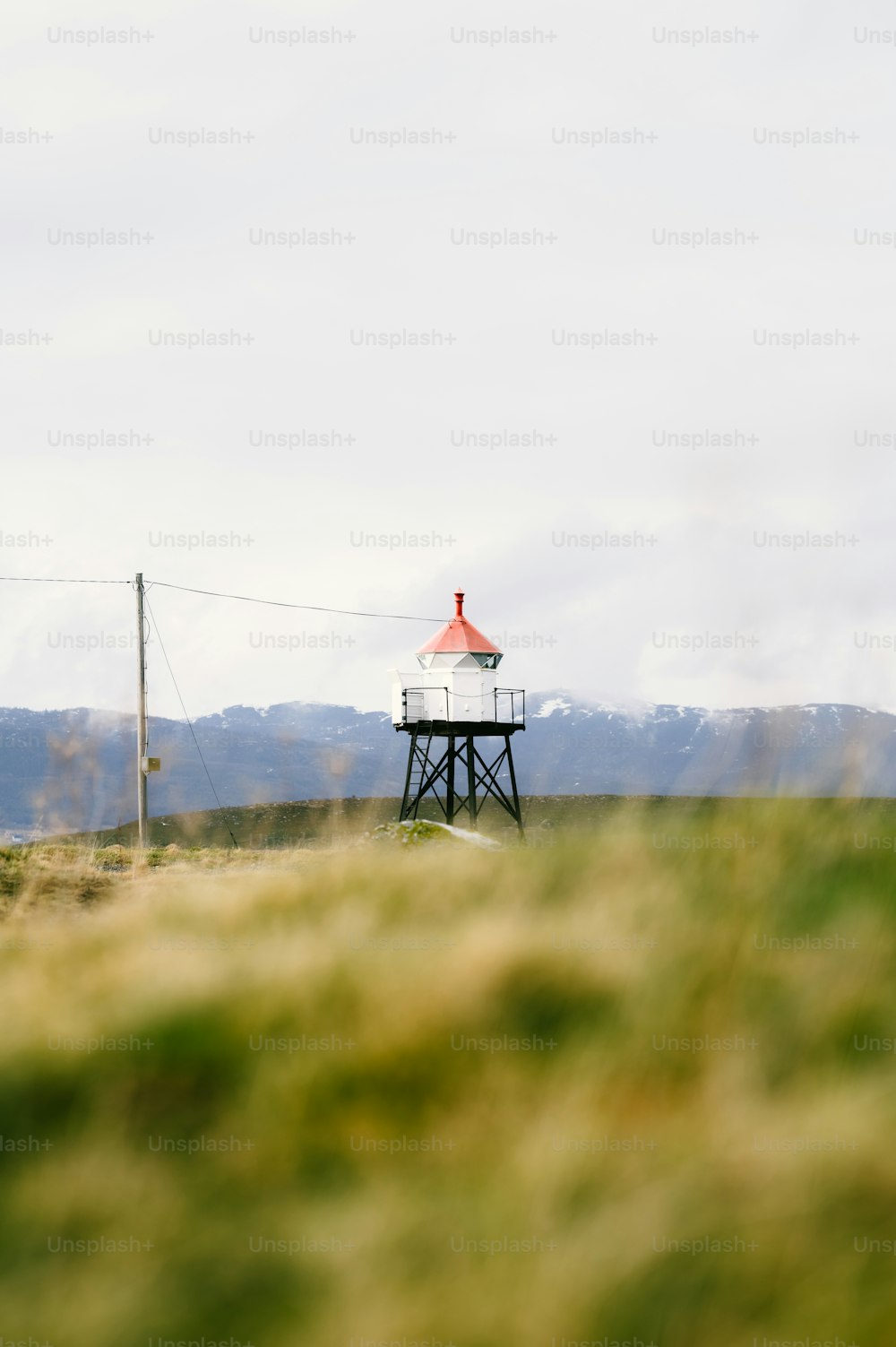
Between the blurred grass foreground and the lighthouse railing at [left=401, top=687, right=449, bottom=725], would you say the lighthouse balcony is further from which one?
the blurred grass foreground

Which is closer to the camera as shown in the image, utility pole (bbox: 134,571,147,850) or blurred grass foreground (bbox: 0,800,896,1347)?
blurred grass foreground (bbox: 0,800,896,1347)

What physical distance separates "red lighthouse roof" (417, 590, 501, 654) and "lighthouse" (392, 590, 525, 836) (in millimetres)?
19

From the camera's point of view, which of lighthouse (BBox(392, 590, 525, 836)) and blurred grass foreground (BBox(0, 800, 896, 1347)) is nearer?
blurred grass foreground (BBox(0, 800, 896, 1347))

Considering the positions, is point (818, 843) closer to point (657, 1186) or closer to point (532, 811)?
point (657, 1186)

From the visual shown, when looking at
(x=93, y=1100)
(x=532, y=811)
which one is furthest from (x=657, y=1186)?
(x=532, y=811)

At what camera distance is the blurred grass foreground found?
2807mm

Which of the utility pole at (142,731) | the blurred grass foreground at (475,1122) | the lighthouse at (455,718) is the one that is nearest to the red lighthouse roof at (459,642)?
the lighthouse at (455,718)

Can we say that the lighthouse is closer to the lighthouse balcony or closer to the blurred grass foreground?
the lighthouse balcony

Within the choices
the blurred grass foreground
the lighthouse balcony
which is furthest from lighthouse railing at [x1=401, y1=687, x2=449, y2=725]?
the blurred grass foreground

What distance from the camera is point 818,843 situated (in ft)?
20.0

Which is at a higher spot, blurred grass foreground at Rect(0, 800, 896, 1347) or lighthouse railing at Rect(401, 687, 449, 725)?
lighthouse railing at Rect(401, 687, 449, 725)

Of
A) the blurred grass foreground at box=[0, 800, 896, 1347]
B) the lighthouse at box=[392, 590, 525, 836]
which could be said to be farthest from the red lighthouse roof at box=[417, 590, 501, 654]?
the blurred grass foreground at box=[0, 800, 896, 1347]

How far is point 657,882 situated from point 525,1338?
3.22 meters

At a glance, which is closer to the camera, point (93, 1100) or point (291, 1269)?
point (291, 1269)
